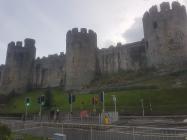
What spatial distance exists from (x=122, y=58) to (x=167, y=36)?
37.0ft

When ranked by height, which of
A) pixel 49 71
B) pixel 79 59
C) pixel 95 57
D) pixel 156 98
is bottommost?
pixel 156 98

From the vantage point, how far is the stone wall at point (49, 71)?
55281 mm

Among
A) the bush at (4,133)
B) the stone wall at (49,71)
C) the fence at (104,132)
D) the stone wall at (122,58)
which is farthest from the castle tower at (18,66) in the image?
the bush at (4,133)

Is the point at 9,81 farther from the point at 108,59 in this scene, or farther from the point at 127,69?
the point at 127,69

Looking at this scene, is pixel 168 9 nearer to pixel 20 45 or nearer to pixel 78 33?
pixel 78 33

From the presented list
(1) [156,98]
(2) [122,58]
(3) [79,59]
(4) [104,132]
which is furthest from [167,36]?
(4) [104,132]

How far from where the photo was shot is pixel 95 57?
160 feet

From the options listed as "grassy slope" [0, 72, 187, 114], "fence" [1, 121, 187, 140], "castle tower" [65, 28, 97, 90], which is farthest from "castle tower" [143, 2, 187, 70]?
"fence" [1, 121, 187, 140]

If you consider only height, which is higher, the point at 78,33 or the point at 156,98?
the point at 78,33

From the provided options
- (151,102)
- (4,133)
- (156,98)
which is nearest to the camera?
(4,133)

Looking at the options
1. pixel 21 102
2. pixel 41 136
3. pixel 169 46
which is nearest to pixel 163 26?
pixel 169 46

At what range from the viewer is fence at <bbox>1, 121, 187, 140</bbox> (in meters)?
8.31

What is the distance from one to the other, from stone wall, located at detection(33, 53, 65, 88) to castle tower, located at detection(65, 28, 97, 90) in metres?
9.43

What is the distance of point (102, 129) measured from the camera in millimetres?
10828
